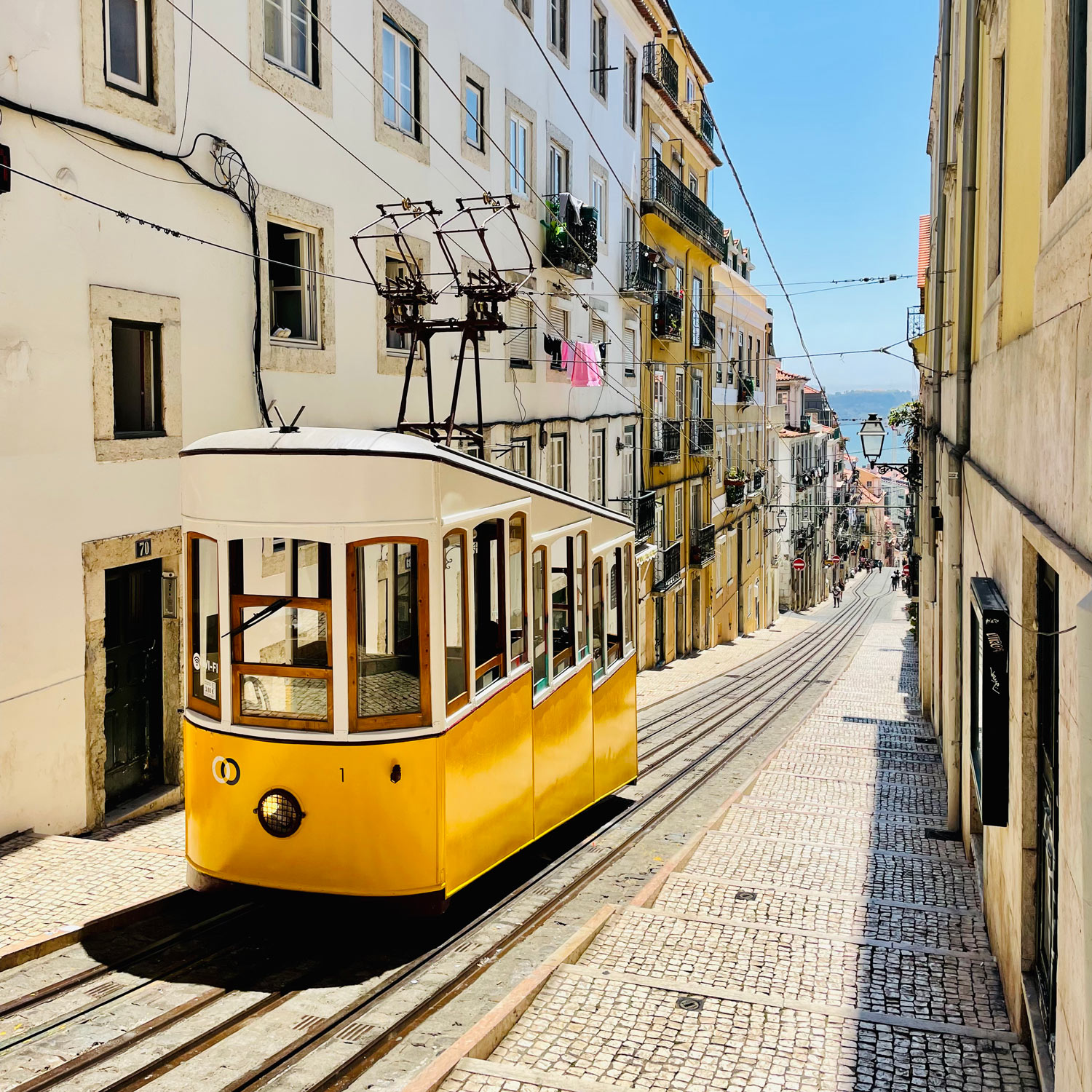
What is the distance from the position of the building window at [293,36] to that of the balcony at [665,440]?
52.8 ft

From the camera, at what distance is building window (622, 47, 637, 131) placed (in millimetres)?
24312

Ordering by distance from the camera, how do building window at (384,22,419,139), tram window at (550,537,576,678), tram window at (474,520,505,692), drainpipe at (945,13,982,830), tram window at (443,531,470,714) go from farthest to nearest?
building window at (384,22,419,139) → drainpipe at (945,13,982,830) → tram window at (550,537,576,678) → tram window at (474,520,505,692) → tram window at (443,531,470,714)

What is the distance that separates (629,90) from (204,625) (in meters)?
21.6

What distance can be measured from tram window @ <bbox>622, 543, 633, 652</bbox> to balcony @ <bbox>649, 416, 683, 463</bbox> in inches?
675

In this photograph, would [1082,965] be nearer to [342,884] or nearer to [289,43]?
[342,884]

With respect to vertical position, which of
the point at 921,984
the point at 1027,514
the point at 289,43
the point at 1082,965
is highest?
the point at 289,43

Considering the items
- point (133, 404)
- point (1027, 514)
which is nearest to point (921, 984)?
point (1027, 514)

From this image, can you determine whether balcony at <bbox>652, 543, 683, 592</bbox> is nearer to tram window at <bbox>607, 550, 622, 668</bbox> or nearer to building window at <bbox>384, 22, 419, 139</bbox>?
building window at <bbox>384, 22, 419, 139</bbox>

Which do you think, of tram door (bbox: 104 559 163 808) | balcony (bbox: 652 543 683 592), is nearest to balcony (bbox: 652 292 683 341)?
balcony (bbox: 652 543 683 592)

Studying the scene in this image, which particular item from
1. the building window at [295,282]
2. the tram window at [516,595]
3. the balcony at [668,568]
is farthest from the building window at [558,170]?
the tram window at [516,595]

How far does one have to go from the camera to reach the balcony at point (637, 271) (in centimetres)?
2456

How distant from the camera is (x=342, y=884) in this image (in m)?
6.02

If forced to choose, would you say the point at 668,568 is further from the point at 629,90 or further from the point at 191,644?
the point at 191,644

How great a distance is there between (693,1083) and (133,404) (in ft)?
22.7
